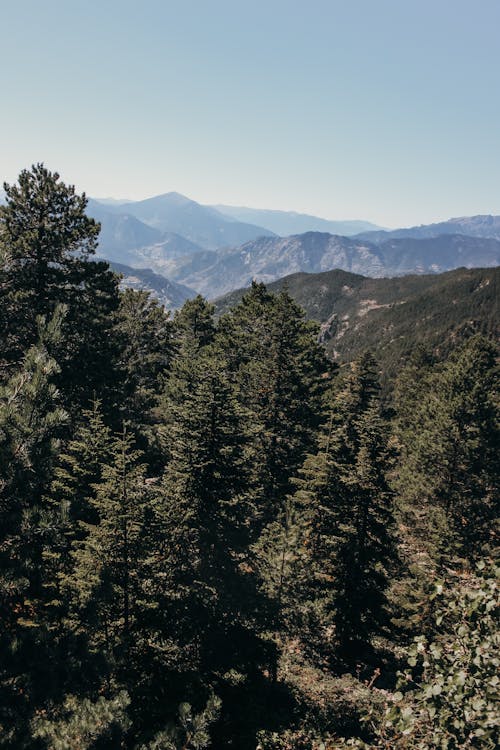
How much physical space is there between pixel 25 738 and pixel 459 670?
7442 millimetres

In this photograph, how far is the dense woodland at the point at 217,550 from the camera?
811cm

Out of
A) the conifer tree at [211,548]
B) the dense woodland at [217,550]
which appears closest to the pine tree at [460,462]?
the dense woodland at [217,550]

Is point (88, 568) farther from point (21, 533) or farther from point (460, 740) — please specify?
point (460, 740)

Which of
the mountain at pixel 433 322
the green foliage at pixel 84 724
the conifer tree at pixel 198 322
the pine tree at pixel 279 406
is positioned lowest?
the green foliage at pixel 84 724

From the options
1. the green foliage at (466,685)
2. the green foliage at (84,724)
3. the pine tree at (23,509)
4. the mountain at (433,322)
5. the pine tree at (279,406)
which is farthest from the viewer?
the mountain at (433,322)

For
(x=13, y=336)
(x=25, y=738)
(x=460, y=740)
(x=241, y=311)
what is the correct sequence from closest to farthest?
(x=460, y=740), (x=25, y=738), (x=13, y=336), (x=241, y=311)

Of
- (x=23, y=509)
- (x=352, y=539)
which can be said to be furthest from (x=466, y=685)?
(x=352, y=539)

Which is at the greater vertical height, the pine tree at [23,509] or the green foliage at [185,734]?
the pine tree at [23,509]

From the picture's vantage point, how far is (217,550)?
608 inches

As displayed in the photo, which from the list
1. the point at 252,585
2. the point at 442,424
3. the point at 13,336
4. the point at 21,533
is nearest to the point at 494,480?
the point at 442,424

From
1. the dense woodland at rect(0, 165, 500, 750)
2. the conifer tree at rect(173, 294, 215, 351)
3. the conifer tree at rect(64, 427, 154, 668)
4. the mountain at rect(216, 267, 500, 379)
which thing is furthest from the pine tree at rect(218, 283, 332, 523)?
the mountain at rect(216, 267, 500, 379)

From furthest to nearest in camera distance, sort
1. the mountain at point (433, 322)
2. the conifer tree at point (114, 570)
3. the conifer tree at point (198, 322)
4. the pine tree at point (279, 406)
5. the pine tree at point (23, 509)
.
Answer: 1. the mountain at point (433, 322)
2. the conifer tree at point (198, 322)
3. the pine tree at point (279, 406)
4. the conifer tree at point (114, 570)
5. the pine tree at point (23, 509)

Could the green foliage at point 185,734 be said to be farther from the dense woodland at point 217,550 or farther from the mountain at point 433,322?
the mountain at point 433,322

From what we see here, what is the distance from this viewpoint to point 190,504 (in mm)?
15477
